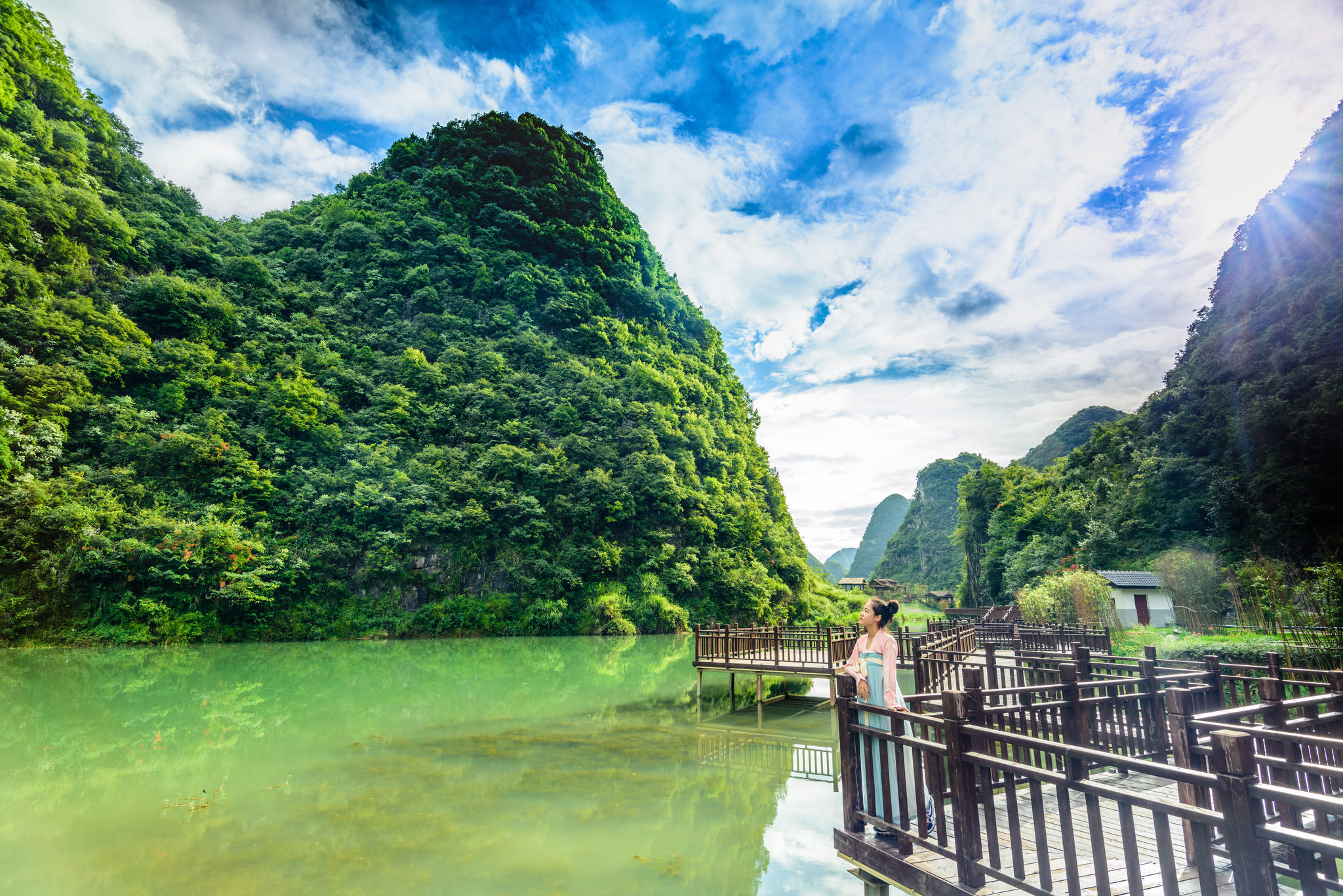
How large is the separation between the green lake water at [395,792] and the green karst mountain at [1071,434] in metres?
80.6

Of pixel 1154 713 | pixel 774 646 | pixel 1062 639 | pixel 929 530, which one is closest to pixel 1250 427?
pixel 1062 639

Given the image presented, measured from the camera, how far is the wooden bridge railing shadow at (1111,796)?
1.85 metres

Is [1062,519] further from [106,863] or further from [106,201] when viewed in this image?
[106,201]

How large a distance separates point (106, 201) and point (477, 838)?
126 ft

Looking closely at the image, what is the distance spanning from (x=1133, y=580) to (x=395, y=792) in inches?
1066

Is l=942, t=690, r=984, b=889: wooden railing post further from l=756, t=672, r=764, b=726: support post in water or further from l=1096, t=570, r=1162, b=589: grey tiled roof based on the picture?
l=1096, t=570, r=1162, b=589: grey tiled roof

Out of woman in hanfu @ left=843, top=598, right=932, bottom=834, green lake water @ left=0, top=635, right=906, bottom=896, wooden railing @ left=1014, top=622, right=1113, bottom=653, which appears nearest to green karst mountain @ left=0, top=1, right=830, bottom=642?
green lake water @ left=0, top=635, right=906, bottom=896

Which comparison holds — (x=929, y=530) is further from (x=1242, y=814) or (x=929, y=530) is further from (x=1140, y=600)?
(x=1242, y=814)

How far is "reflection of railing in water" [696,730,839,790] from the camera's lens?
872cm

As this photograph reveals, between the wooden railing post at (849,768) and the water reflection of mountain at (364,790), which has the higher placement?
the wooden railing post at (849,768)

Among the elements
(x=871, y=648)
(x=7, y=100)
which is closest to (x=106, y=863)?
(x=871, y=648)

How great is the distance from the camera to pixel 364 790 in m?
7.34

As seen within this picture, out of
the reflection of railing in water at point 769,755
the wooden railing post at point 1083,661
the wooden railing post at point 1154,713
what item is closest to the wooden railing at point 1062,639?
the reflection of railing in water at point 769,755

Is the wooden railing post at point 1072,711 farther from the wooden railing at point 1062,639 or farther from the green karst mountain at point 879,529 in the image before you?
the green karst mountain at point 879,529
